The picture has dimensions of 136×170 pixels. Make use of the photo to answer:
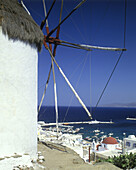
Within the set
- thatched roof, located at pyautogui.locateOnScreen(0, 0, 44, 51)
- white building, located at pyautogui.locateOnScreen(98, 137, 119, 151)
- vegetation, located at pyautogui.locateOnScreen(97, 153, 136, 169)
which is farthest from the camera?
white building, located at pyautogui.locateOnScreen(98, 137, 119, 151)

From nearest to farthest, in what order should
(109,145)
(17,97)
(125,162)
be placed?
(17,97)
(125,162)
(109,145)

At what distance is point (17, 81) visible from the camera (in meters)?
5.41

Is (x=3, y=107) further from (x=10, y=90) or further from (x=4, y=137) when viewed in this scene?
(x=4, y=137)

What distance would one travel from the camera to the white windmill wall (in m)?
5.06

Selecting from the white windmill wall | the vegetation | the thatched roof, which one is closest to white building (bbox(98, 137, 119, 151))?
the vegetation

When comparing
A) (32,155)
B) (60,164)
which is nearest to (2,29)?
(32,155)

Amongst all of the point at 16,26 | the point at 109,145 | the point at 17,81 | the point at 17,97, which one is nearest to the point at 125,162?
the point at 17,97

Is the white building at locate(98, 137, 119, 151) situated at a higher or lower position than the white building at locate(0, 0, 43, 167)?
lower

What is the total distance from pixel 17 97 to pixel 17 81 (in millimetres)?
460

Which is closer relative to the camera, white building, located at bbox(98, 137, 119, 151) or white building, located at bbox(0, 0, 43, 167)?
white building, located at bbox(0, 0, 43, 167)

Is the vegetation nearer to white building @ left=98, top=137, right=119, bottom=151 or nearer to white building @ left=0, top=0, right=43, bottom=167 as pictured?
white building @ left=0, top=0, right=43, bottom=167

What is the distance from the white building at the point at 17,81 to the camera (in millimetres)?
5051

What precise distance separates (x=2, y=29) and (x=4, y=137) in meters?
2.89

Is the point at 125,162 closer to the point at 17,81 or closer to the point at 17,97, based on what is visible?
the point at 17,97
